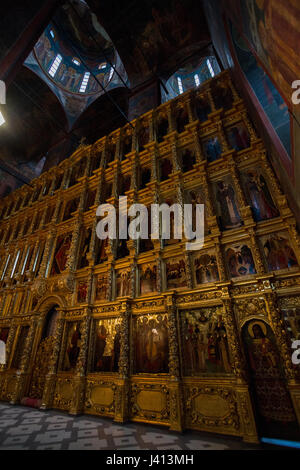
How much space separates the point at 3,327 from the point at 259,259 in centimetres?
1206

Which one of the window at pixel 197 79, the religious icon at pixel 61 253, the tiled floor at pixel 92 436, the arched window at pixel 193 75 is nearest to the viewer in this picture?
the tiled floor at pixel 92 436

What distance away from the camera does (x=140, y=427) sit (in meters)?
5.42

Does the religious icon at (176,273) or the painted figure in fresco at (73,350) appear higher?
the religious icon at (176,273)

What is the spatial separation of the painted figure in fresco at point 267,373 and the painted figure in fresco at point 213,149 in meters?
5.83

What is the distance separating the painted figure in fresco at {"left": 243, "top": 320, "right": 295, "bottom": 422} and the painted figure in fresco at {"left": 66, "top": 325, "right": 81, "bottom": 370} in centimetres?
566

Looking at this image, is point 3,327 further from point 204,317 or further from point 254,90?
point 254,90

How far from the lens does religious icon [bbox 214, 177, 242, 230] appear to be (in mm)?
6695

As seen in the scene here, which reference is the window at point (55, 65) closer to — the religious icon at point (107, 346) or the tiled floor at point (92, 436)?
the religious icon at point (107, 346)

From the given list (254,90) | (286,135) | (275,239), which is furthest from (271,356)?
(254,90)

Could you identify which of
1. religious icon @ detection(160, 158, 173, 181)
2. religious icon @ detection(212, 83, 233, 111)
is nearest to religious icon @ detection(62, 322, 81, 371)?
religious icon @ detection(160, 158, 173, 181)

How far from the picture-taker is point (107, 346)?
7172 mm

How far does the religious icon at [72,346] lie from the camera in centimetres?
767

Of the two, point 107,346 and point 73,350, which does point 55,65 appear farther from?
point 107,346

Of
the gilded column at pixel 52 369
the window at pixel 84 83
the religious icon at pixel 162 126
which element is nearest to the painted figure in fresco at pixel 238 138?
the religious icon at pixel 162 126
